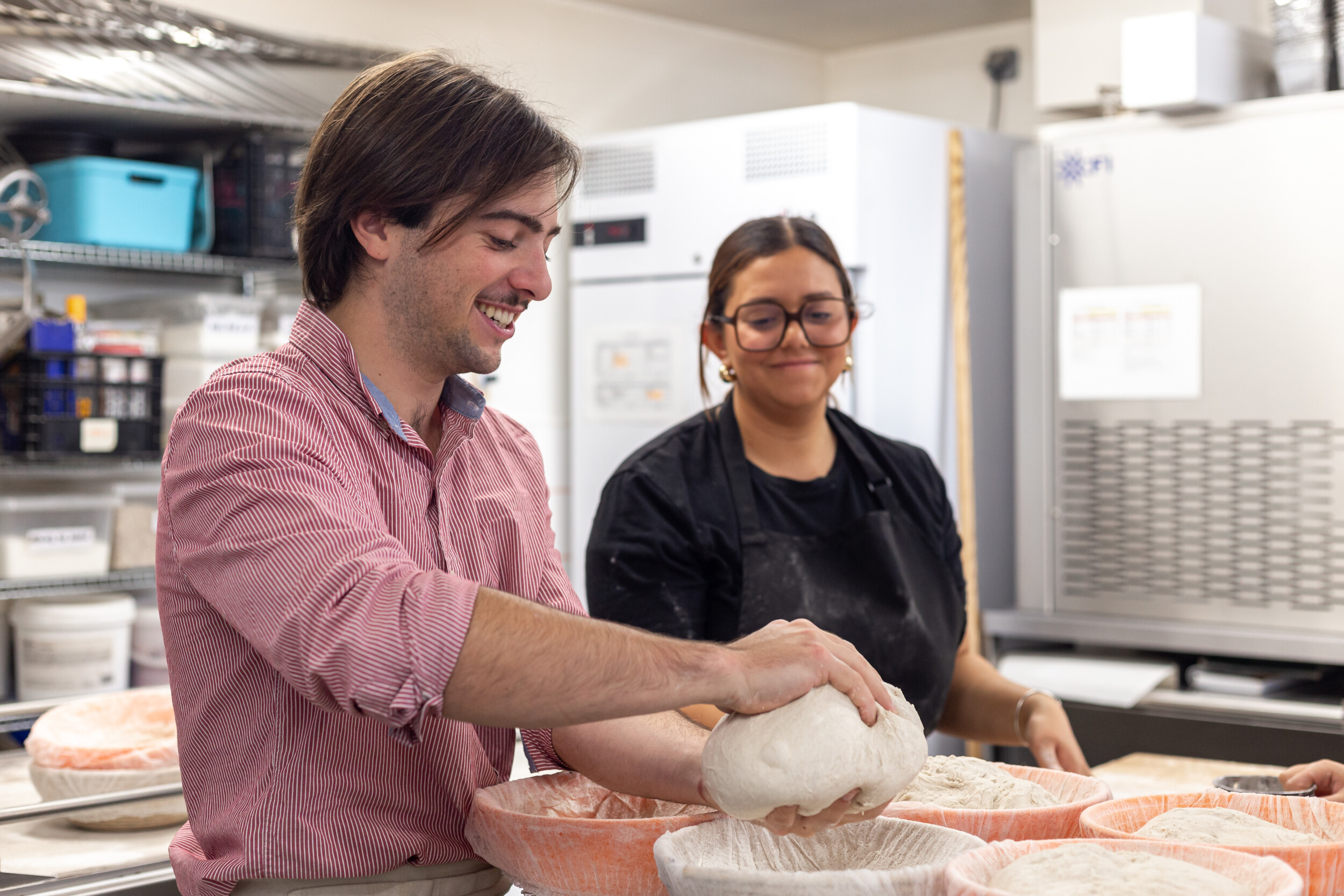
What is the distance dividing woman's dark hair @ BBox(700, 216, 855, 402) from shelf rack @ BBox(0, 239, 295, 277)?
1765 millimetres

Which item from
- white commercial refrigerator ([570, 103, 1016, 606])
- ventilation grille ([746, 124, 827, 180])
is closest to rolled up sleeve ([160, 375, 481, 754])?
white commercial refrigerator ([570, 103, 1016, 606])

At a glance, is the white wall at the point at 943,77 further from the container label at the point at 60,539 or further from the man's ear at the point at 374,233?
the man's ear at the point at 374,233

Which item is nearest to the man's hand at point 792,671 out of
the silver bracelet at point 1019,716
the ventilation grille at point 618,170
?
the silver bracelet at point 1019,716

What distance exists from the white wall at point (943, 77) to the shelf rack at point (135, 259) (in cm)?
221

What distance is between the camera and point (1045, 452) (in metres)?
2.78

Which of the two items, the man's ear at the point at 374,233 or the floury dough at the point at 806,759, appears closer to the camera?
the floury dough at the point at 806,759

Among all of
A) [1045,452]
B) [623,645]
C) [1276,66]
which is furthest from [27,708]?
[1276,66]

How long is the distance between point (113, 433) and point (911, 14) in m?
2.65

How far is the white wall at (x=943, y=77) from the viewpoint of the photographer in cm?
414

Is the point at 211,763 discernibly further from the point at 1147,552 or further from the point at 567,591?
the point at 1147,552

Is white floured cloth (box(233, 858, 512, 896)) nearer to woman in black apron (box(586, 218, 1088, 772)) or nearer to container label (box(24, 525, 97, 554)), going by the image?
woman in black apron (box(586, 218, 1088, 772))

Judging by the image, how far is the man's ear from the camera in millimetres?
1092

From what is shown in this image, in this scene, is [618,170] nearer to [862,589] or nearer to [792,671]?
[862,589]

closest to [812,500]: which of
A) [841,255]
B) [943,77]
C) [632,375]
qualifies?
[841,255]
